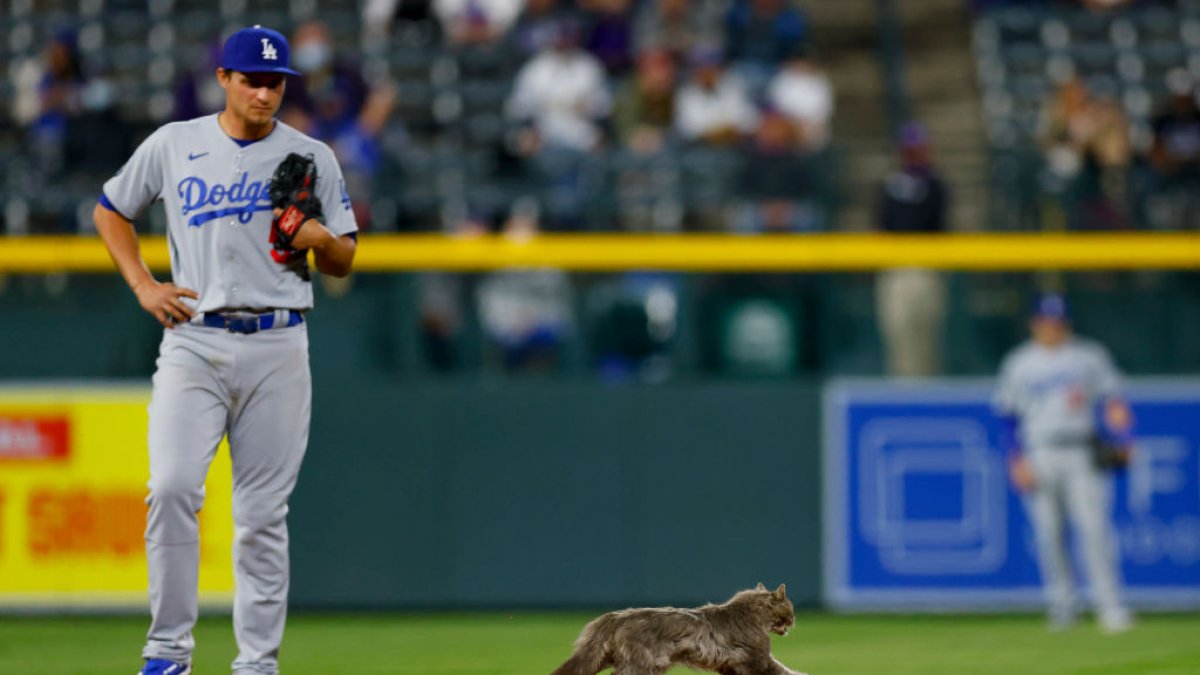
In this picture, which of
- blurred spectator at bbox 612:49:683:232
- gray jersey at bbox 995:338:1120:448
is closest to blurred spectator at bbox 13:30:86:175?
blurred spectator at bbox 612:49:683:232

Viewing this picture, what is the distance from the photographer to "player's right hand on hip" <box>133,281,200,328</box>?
21.0 feet

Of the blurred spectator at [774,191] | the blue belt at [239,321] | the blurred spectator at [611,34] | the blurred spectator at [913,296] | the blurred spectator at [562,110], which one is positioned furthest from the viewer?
the blurred spectator at [611,34]

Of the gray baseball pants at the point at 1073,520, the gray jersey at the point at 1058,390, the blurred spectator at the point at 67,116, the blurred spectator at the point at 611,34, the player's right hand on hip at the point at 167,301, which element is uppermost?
the blurred spectator at the point at 611,34

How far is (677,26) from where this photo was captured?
16.5 meters

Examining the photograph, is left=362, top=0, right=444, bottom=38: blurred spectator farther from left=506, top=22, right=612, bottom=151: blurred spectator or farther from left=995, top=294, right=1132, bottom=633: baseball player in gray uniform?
left=995, top=294, right=1132, bottom=633: baseball player in gray uniform

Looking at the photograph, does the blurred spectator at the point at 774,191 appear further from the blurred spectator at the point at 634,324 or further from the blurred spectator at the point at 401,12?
the blurred spectator at the point at 401,12

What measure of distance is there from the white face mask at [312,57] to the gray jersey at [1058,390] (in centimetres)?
592

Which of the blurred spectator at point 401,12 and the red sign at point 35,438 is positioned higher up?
the blurred spectator at point 401,12

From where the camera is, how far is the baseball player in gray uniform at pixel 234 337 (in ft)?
20.8

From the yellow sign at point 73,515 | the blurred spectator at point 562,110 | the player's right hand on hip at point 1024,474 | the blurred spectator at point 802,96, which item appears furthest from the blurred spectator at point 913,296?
the yellow sign at point 73,515

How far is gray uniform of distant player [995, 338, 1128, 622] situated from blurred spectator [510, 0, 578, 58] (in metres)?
5.32

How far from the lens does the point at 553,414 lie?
42.5ft

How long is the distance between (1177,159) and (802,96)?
10.5ft

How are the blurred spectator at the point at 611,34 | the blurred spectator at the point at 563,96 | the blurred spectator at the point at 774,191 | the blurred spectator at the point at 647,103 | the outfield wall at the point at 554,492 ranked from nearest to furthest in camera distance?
1. the outfield wall at the point at 554,492
2. the blurred spectator at the point at 774,191
3. the blurred spectator at the point at 563,96
4. the blurred spectator at the point at 647,103
5. the blurred spectator at the point at 611,34
